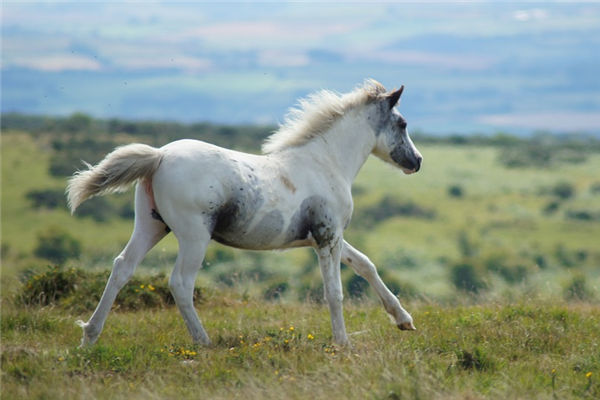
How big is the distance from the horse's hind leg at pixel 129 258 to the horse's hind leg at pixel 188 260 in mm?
407

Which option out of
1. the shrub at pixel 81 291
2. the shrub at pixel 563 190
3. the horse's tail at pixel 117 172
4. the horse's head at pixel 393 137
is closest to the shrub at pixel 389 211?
the shrub at pixel 563 190

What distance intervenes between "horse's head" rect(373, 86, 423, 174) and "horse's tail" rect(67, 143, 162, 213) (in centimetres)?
293

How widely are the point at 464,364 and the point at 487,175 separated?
13466 cm

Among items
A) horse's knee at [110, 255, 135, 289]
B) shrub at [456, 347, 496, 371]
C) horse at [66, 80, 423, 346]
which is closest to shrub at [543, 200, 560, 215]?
horse at [66, 80, 423, 346]

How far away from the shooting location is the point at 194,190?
23.8 feet

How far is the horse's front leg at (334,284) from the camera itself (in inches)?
317

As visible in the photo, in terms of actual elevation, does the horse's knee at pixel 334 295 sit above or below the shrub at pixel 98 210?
above

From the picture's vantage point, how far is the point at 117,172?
7.36 meters

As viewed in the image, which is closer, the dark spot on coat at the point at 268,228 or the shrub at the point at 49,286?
the dark spot on coat at the point at 268,228

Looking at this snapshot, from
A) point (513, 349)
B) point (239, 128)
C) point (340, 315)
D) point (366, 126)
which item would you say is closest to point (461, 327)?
point (513, 349)

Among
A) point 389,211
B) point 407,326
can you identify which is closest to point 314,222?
point 407,326

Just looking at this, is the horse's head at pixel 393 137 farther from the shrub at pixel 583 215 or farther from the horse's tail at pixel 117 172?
the shrub at pixel 583 215

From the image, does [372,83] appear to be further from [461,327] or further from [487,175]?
[487,175]

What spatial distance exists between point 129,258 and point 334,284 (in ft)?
7.20
